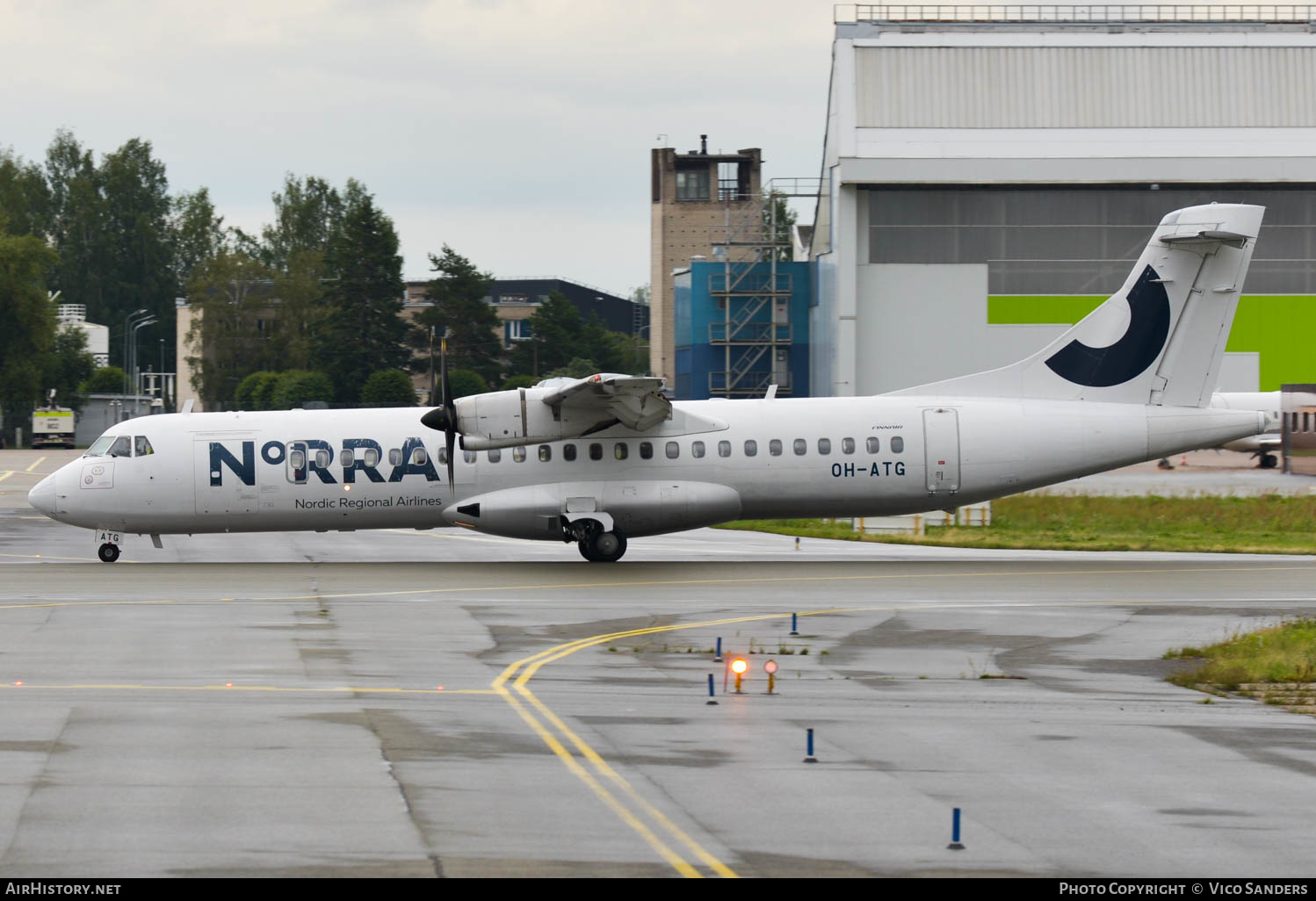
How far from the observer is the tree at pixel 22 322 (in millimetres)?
102938

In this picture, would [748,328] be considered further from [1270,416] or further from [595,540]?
[595,540]

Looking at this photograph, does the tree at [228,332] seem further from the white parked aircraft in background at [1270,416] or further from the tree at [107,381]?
the white parked aircraft in background at [1270,416]

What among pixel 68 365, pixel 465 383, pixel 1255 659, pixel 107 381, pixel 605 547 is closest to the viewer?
pixel 1255 659

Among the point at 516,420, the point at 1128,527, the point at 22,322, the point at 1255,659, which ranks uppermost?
the point at 22,322

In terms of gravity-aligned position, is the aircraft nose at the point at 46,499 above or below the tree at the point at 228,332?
below

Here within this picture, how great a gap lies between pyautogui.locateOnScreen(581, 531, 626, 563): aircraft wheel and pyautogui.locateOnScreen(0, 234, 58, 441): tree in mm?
86794

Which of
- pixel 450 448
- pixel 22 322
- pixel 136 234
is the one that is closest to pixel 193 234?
pixel 136 234

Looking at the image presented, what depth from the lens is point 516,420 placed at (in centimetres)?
2775

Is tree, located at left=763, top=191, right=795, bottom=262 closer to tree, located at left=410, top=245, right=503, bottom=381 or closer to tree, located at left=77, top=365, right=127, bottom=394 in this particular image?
tree, located at left=410, top=245, right=503, bottom=381

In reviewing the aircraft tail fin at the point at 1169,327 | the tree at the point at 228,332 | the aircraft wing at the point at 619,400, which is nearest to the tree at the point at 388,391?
the tree at the point at 228,332

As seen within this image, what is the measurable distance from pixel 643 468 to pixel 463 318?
2992 inches

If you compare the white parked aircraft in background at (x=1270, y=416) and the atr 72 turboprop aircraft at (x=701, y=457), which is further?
the white parked aircraft in background at (x=1270, y=416)

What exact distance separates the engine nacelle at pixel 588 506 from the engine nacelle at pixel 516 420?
125cm
